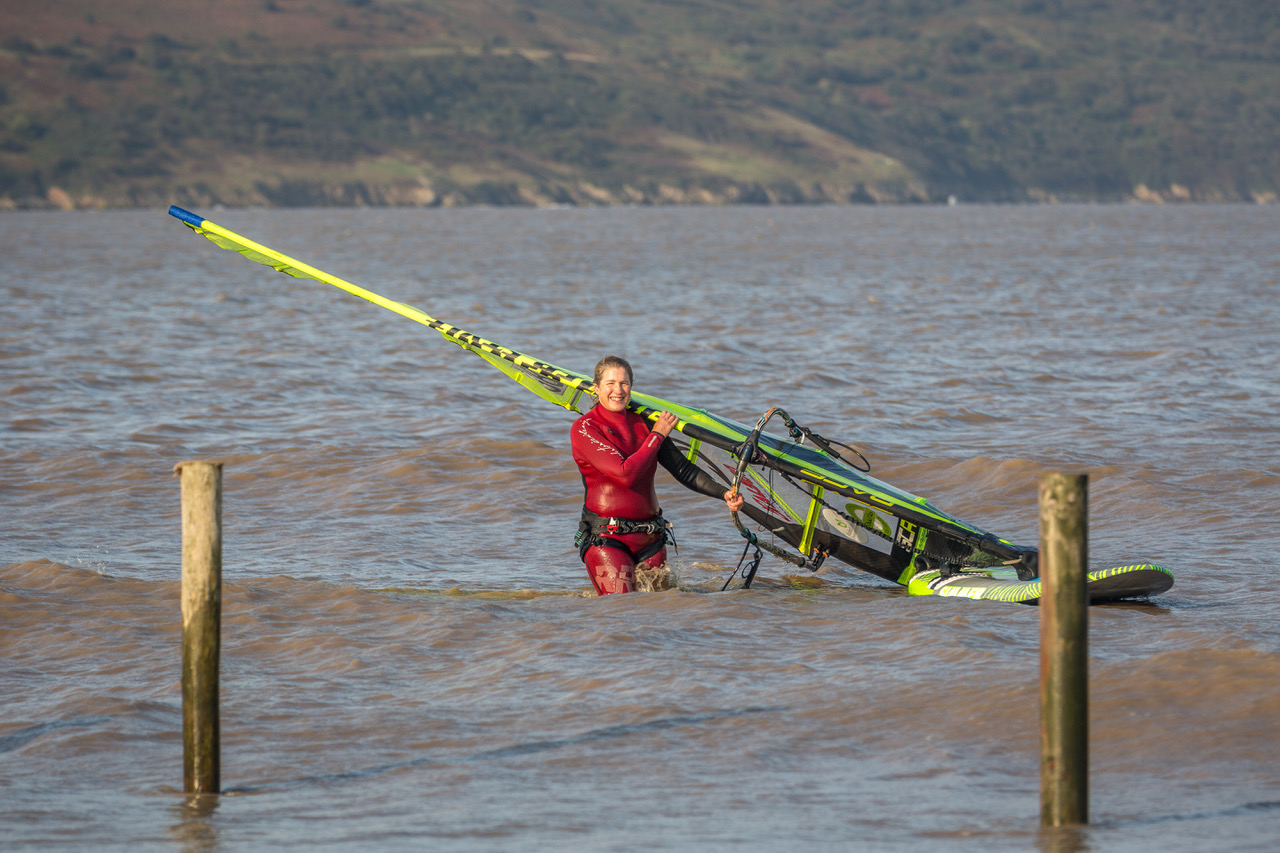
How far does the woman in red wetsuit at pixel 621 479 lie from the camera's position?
9.88m

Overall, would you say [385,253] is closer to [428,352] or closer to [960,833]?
[428,352]

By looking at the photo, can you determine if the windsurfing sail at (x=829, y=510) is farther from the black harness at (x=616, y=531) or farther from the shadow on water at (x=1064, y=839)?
the shadow on water at (x=1064, y=839)

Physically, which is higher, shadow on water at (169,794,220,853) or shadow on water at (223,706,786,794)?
shadow on water at (223,706,786,794)

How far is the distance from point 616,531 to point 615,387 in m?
1.04

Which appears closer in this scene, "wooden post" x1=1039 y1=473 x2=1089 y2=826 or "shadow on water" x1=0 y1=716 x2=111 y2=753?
"wooden post" x1=1039 y1=473 x2=1089 y2=826

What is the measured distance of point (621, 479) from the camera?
32.4 feet

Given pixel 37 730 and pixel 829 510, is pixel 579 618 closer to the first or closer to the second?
pixel 829 510

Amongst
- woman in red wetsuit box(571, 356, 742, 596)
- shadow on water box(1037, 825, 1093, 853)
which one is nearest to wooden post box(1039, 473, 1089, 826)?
shadow on water box(1037, 825, 1093, 853)

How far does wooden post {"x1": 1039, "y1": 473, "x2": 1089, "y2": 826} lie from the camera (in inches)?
231

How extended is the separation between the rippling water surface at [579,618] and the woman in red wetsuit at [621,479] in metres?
0.32

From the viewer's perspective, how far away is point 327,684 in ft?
28.0

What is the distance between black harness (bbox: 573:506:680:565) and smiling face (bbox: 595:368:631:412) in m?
0.81

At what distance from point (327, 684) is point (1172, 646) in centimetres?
502

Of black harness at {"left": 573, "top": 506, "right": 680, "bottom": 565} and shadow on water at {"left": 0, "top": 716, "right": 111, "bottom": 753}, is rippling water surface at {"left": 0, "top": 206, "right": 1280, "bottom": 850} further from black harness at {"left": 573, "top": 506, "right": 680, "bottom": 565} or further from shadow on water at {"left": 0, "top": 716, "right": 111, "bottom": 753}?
black harness at {"left": 573, "top": 506, "right": 680, "bottom": 565}
